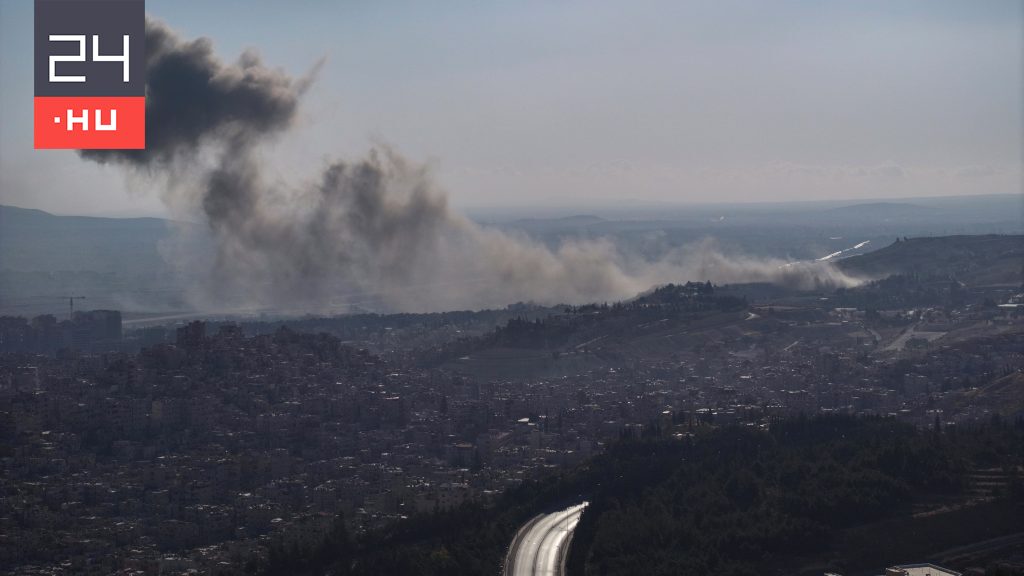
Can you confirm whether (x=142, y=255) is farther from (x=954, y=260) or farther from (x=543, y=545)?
(x=543, y=545)

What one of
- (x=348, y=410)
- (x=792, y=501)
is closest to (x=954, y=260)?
(x=348, y=410)

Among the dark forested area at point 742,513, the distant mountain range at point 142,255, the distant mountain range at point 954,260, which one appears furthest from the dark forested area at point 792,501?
the distant mountain range at point 142,255

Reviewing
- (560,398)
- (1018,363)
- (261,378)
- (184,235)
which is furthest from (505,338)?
(184,235)

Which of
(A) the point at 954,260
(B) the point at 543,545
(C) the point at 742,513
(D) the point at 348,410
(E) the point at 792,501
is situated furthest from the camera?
(A) the point at 954,260

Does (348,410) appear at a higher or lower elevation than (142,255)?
lower

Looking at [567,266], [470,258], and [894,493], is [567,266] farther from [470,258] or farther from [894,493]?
[894,493]

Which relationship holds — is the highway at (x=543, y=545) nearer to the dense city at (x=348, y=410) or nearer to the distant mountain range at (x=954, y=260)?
the dense city at (x=348, y=410)

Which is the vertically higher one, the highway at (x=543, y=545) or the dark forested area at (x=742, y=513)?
the dark forested area at (x=742, y=513)

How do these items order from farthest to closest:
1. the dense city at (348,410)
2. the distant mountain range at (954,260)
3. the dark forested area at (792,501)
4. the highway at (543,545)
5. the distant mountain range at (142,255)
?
the distant mountain range at (142,255)
the distant mountain range at (954,260)
the dense city at (348,410)
the dark forested area at (792,501)
the highway at (543,545)
